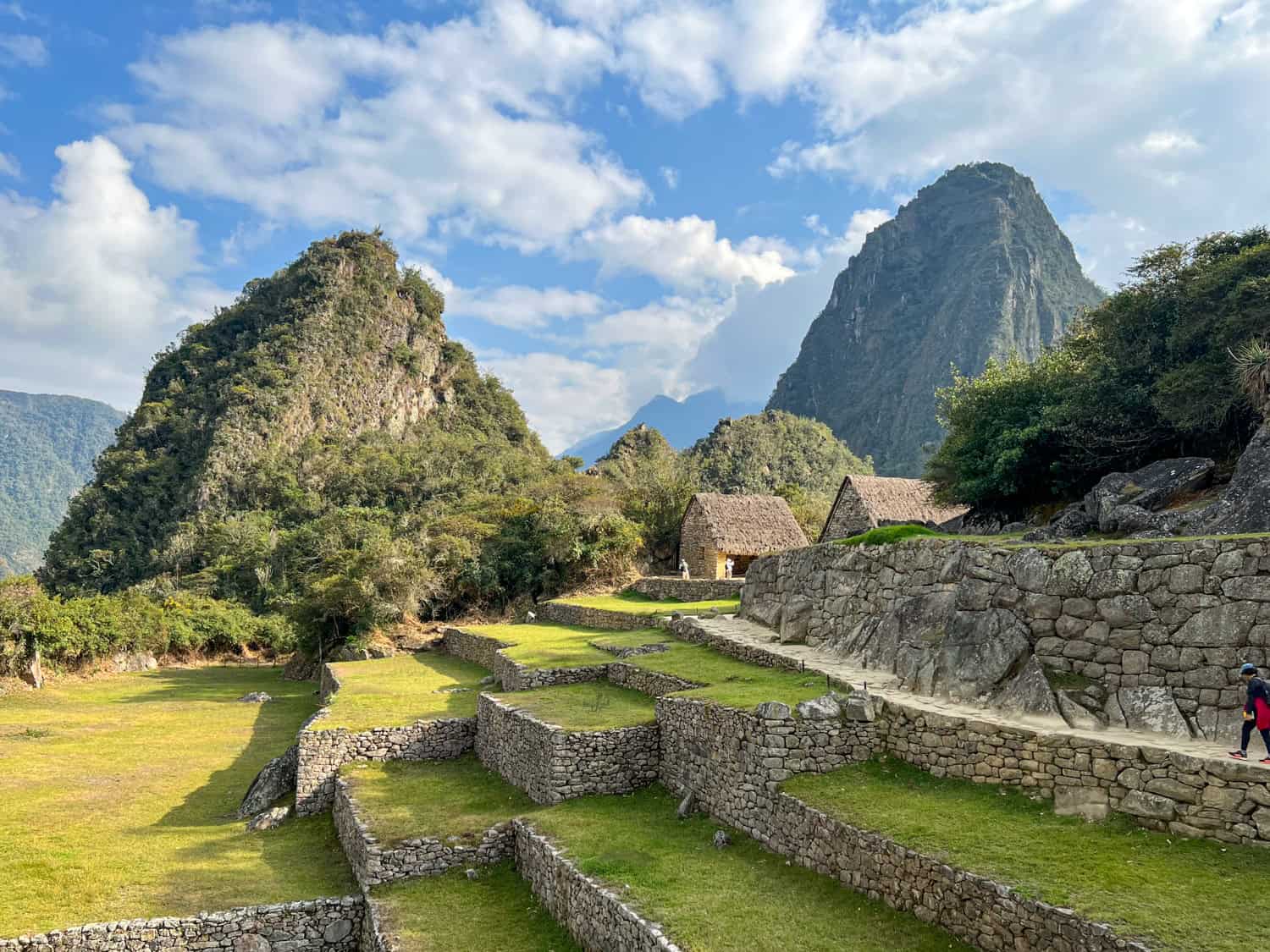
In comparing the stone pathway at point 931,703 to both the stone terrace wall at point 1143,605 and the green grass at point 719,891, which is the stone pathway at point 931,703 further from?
the green grass at point 719,891

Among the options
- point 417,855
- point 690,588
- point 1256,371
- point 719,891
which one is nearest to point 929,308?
point 690,588

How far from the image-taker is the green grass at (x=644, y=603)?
22341mm

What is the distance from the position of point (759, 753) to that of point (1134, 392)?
11.1 metres

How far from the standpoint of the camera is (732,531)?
30203 millimetres

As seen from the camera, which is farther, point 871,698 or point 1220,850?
point 871,698

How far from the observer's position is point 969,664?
9.59m

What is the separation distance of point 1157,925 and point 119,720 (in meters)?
25.5

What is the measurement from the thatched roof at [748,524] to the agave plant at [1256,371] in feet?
60.1

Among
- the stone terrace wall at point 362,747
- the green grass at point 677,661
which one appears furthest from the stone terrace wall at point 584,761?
the stone terrace wall at point 362,747

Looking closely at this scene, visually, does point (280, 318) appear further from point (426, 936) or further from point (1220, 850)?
point (1220, 850)

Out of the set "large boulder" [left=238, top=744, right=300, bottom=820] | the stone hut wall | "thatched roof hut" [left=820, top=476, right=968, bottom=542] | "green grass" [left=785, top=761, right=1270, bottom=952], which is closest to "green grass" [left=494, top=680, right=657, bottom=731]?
"large boulder" [left=238, top=744, right=300, bottom=820]

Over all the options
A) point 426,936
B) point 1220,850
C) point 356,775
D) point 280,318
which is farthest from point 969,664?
point 280,318

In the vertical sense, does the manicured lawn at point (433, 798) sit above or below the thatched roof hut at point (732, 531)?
below

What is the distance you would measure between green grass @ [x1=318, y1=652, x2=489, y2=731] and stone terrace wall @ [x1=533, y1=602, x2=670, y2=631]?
11.9 feet
